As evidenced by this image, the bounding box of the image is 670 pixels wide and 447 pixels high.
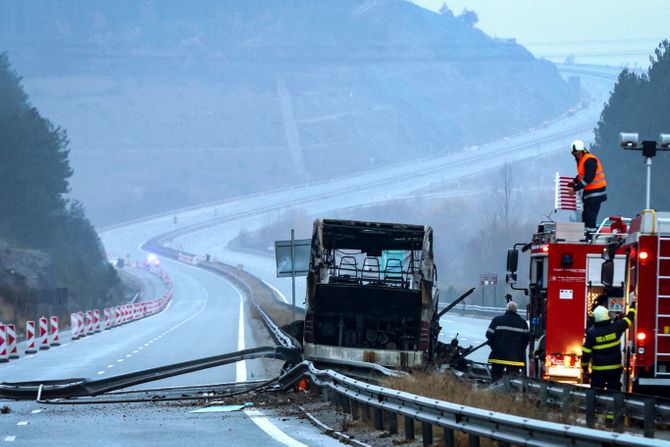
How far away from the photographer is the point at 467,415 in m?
11.5

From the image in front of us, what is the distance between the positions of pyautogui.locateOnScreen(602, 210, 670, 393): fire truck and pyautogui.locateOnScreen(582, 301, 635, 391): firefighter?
0.66 feet

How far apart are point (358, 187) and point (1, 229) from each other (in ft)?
325

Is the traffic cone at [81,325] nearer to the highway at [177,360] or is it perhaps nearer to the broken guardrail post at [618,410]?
the highway at [177,360]

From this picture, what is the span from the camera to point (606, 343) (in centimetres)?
1526

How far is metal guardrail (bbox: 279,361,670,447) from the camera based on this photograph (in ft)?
30.4

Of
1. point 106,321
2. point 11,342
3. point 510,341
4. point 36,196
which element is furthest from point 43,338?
point 36,196

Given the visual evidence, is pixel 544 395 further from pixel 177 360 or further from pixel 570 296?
pixel 177 360

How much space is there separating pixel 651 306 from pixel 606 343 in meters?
0.71

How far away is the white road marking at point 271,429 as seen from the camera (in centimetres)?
1448

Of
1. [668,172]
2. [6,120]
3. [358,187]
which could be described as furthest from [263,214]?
[668,172]

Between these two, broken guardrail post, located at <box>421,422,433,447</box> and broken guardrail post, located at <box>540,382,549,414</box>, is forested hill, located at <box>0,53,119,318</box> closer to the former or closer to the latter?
broken guardrail post, located at <box>540,382,549,414</box>

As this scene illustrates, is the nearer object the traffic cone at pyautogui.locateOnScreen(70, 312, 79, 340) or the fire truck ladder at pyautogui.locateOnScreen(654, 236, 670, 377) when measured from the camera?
the fire truck ladder at pyautogui.locateOnScreen(654, 236, 670, 377)

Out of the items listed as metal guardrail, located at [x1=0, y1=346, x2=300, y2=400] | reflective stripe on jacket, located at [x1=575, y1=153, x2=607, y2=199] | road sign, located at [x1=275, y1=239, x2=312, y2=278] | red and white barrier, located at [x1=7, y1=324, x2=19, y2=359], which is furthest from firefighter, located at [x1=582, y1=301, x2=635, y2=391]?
red and white barrier, located at [x1=7, y1=324, x2=19, y2=359]

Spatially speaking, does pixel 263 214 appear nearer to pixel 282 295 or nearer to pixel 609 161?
pixel 282 295
